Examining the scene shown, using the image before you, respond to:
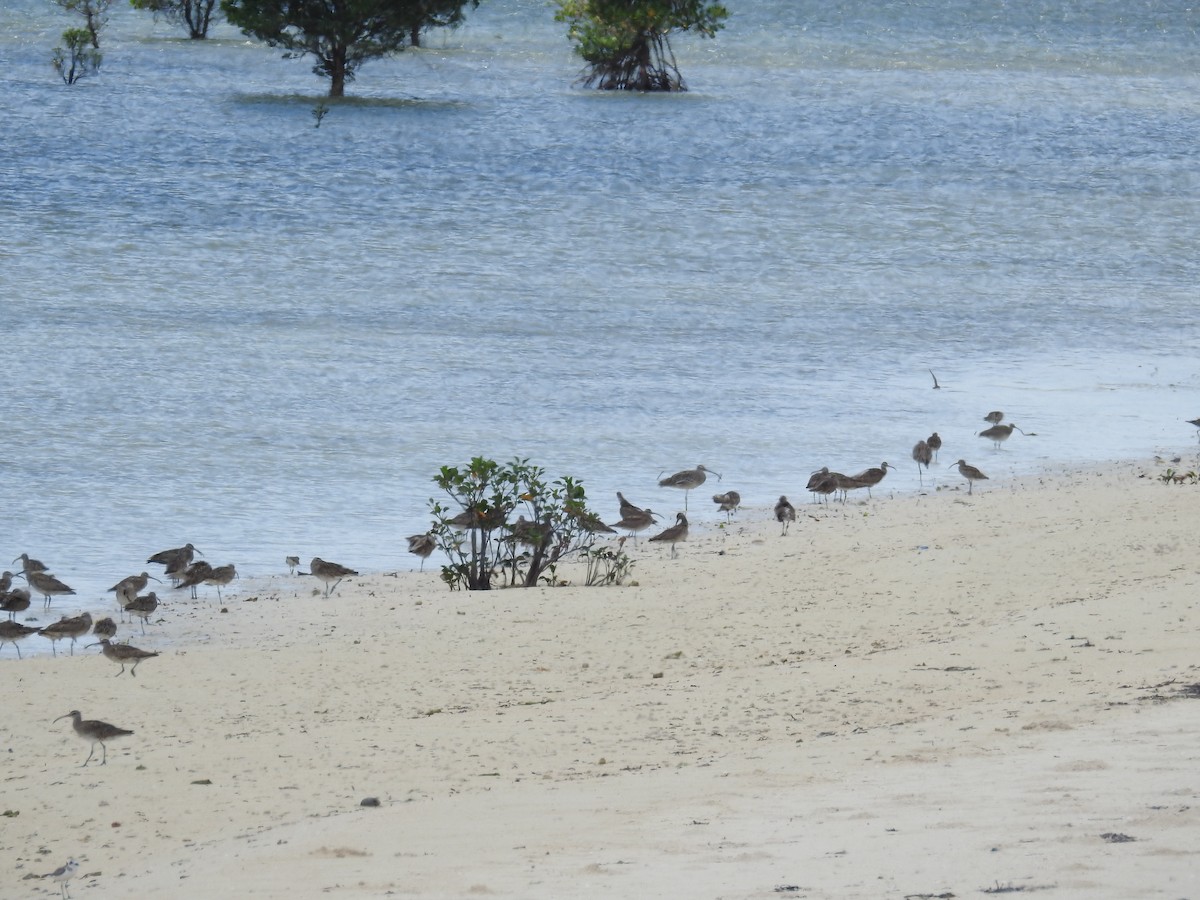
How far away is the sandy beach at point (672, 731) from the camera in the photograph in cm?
538

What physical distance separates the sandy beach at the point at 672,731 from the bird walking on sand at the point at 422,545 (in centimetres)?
13

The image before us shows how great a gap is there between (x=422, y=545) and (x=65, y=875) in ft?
16.6

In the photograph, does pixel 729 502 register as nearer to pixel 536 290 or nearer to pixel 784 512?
pixel 784 512

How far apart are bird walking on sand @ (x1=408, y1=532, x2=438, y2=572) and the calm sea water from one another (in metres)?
0.16

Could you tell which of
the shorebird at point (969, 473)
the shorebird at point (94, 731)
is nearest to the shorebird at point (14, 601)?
the shorebird at point (94, 731)

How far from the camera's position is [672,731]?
7195mm

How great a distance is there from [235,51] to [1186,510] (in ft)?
151

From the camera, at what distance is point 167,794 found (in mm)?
6656

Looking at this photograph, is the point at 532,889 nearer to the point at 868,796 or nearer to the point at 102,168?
the point at 868,796

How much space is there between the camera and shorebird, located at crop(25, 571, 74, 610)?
9633 mm

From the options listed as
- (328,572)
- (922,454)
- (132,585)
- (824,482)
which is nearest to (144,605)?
(132,585)

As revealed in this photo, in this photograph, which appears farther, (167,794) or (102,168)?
(102,168)

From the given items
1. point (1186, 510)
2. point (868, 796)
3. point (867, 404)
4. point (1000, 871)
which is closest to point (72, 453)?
point (867, 404)

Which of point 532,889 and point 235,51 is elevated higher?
point 235,51
